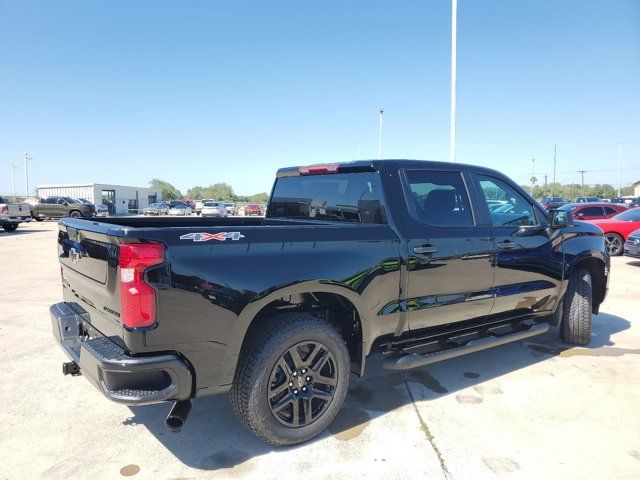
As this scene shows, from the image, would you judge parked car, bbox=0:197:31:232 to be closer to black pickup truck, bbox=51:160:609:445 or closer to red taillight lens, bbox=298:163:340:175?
black pickup truck, bbox=51:160:609:445

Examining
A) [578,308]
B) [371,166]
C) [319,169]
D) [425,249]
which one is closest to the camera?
[425,249]

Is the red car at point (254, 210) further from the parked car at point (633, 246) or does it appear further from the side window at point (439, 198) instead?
the side window at point (439, 198)

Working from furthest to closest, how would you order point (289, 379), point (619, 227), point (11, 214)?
point (11, 214), point (619, 227), point (289, 379)

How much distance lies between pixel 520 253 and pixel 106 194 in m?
58.8

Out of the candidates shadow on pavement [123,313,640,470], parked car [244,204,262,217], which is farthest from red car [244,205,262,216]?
shadow on pavement [123,313,640,470]

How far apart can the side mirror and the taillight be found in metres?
3.62

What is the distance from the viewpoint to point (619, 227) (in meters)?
13.0

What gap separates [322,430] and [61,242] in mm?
2372

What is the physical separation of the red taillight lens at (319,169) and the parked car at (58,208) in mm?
29670

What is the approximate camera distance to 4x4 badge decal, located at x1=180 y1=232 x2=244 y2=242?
244 centimetres

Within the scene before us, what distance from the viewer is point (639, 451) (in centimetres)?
291

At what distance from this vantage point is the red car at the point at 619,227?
12844 mm

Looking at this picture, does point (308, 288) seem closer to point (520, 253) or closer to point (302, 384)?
point (302, 384)

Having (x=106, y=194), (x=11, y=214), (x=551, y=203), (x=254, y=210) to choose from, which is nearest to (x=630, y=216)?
(x=551, y=203)
